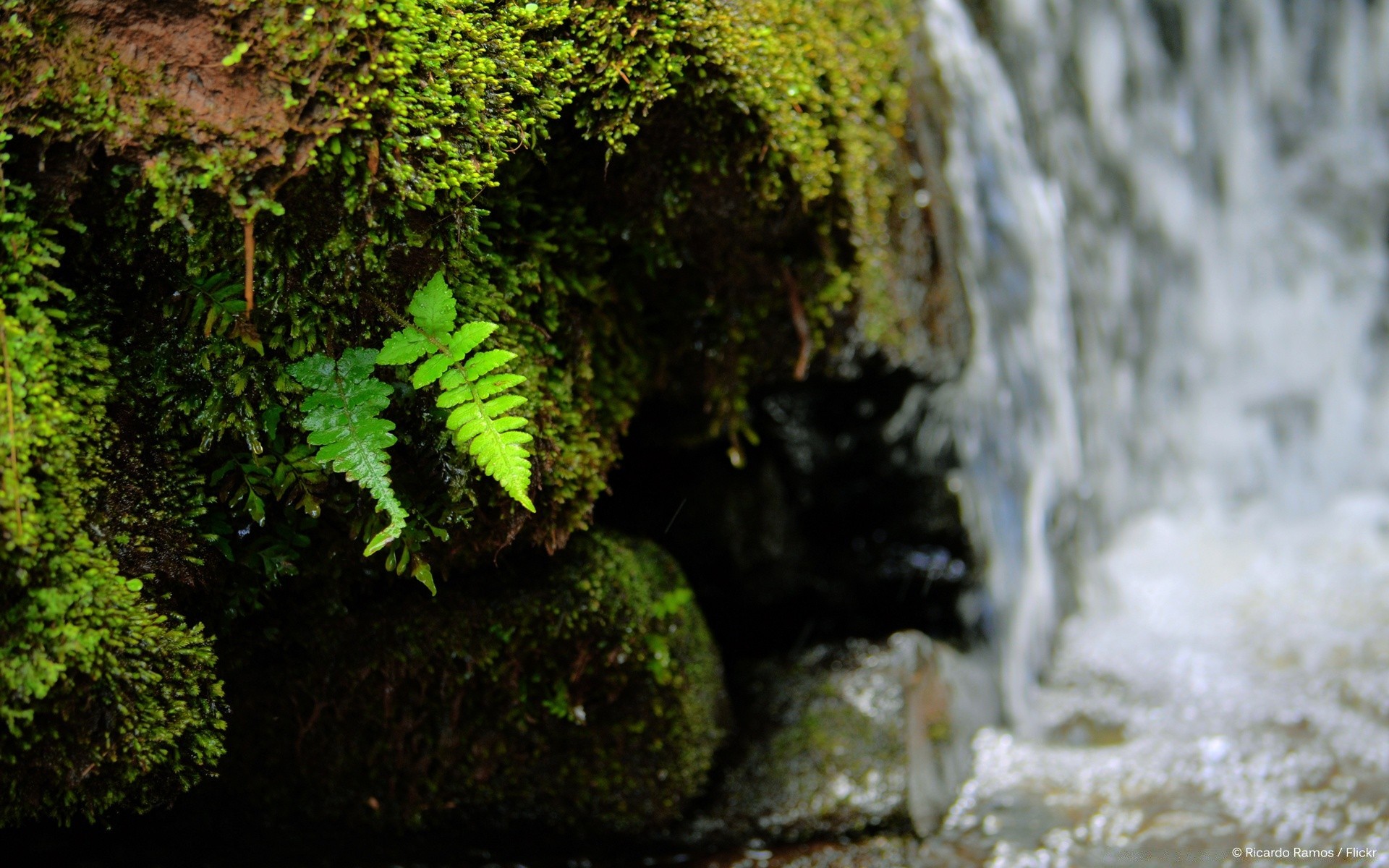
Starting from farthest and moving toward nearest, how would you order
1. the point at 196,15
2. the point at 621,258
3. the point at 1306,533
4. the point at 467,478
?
the point at 1306,533 → the point at 621,258 → the point at 467,478 → the point at 196,15

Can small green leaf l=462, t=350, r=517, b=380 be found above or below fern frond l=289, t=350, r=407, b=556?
above

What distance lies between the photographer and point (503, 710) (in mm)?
2641

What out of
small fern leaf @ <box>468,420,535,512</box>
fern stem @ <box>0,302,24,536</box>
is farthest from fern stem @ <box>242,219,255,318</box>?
small fern leaf @ <box>468,420,535,512</box>

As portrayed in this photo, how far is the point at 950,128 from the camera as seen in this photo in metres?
3.78

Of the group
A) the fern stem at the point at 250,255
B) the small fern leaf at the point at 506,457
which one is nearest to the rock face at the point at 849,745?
the small fern leaf at the point at 506,457

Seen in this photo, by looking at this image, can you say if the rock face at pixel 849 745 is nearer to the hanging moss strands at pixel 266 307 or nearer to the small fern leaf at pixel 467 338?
the hanging moss strands at pixel 266 307

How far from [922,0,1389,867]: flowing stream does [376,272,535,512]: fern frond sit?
196 centimetres

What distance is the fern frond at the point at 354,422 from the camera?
1890 millimetres

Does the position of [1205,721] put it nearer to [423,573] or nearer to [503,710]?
[503,710]

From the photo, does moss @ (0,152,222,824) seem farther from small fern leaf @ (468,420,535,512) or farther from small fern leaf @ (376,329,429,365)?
small fern leaf @ (468,420,535,512)

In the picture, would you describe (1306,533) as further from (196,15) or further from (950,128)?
(196,15)

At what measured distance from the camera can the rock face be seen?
2887 millimetres

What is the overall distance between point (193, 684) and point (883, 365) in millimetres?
2280

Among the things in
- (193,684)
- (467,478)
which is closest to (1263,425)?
(467,478)
